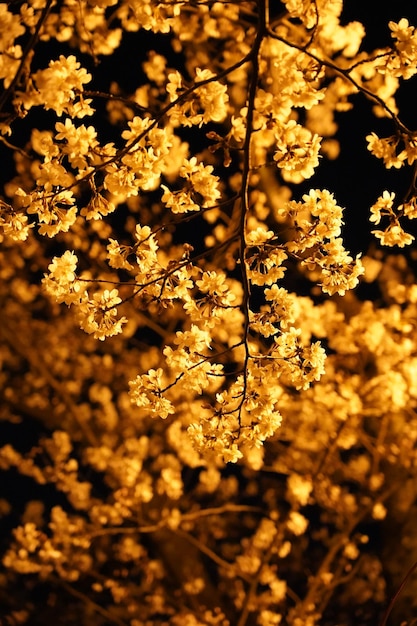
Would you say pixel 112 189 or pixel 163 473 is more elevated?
pixel 163 473

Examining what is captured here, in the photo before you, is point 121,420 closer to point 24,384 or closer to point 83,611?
point 24,384

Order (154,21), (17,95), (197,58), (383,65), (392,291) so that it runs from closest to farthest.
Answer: (17,95), (383,65), (154,21), (197,58), (392,291)

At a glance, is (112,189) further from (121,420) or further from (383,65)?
(121,420)

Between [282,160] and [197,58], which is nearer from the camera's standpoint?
[282,160]

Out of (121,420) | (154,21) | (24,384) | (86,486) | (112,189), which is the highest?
(24,384)

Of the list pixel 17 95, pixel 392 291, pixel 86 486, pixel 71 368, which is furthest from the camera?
pixel 71 368

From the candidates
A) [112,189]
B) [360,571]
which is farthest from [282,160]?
[360,571]
